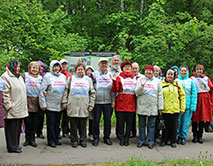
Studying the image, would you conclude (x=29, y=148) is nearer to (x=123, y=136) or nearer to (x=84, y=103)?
(x=84, y=103)

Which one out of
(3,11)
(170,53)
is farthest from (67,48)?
(170,53)

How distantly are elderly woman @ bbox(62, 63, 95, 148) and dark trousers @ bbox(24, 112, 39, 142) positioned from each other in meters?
0.81

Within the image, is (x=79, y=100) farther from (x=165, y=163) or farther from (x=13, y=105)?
(x=165, y=163)

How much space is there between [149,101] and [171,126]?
903 mm

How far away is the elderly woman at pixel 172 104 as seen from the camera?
6453 mm

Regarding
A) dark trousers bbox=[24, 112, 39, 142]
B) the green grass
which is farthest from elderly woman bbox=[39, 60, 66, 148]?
the green grass

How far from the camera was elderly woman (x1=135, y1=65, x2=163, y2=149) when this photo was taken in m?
6.32

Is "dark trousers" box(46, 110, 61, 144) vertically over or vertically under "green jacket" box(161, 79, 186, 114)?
under

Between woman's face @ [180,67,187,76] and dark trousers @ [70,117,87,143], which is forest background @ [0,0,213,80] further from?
dark trousers @ [70,117,87,143]

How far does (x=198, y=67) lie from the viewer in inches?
279

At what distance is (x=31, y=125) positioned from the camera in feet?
20.6

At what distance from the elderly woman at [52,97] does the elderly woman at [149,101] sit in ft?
6.32

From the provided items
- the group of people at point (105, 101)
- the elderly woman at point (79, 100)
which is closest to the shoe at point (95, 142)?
the group of people at point (105, 101)

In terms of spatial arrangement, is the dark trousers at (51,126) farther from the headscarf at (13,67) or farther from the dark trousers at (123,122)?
the dark trousers at (123,122)
